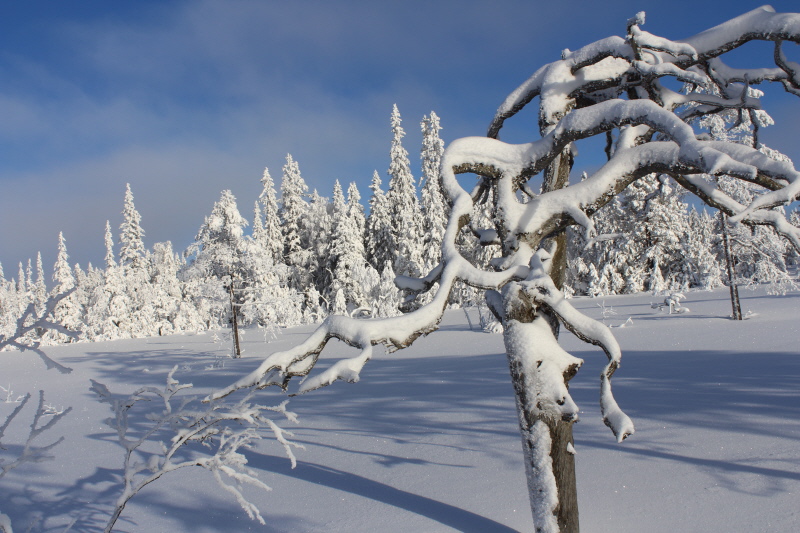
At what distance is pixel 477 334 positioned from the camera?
22.9 metres

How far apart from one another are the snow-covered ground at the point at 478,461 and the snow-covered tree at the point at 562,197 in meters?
2.16

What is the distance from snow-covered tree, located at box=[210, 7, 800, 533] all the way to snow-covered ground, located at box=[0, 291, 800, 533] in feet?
7.09

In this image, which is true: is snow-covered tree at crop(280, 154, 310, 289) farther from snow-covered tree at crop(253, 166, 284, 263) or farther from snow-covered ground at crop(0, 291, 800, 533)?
snow-covered ground at crop(0, 291, 800, 533)

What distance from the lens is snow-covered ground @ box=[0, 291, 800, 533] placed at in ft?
17.8

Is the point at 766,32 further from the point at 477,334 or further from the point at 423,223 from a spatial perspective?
the point at 423,223

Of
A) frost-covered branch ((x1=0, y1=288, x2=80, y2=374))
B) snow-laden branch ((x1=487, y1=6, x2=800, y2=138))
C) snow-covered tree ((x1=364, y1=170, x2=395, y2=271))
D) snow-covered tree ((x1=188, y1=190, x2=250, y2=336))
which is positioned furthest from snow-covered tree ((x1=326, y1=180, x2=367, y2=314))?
frost-covered branch ((x1=0, y1=288, x2=80, y2=374))

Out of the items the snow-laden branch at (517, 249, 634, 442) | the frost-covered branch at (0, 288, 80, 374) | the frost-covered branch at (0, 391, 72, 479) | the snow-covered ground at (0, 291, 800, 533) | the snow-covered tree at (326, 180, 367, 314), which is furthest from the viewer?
the snow-covered tree at (326, 180, 367, 314)

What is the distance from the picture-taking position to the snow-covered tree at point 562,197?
3135 millimetres

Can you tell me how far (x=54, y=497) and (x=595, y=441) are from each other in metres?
8.84

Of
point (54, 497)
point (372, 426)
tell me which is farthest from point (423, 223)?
point (54, 497)

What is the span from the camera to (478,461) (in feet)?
24.1

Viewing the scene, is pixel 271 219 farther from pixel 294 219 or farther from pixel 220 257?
pixel 220 257

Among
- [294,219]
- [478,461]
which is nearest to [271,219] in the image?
[294,219]

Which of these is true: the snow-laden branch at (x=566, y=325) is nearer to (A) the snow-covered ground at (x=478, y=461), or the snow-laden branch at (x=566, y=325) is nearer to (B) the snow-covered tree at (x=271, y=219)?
(A) the snow-covered ground at (x=478, y=461)
